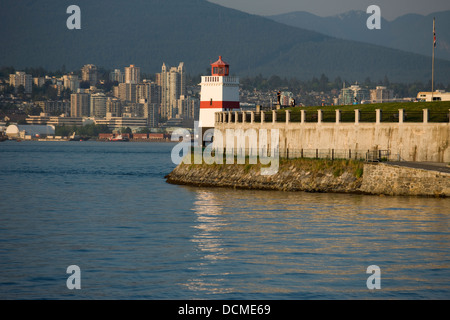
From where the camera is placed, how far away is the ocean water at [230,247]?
27.0 meters

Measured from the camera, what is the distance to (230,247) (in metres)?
34.4

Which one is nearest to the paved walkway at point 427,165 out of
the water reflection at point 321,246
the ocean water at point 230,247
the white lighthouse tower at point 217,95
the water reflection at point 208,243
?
the water reflection at point 321,246

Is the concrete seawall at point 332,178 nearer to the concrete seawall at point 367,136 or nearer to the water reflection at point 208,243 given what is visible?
the concrete seawall at point 367,136

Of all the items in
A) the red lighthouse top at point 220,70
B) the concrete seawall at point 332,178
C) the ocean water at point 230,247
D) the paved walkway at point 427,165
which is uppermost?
the red lighthouse top at point 220,70

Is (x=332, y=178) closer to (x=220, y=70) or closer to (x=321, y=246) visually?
(x=321, y=246)

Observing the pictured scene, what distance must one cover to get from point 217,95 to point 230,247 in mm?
41561

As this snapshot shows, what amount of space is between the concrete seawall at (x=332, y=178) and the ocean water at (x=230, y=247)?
94 centimetres

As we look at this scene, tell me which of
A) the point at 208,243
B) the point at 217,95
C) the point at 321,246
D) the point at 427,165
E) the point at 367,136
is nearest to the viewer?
the point at 321,246

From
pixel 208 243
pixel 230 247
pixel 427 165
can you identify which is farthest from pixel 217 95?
pixel 230 247

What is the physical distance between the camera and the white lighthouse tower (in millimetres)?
74562
